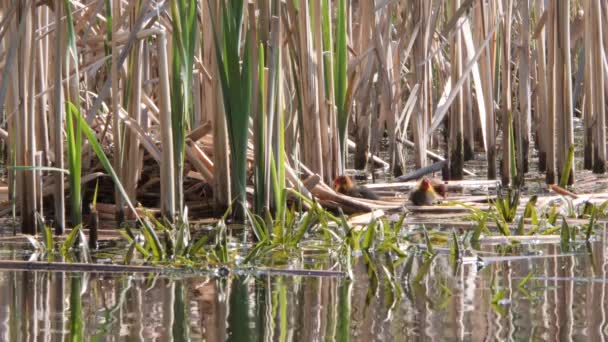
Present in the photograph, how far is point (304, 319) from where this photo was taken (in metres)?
2.43

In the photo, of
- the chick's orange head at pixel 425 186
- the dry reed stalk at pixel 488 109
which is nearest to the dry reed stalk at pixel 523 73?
the dry reed stalk at pixel 488 109

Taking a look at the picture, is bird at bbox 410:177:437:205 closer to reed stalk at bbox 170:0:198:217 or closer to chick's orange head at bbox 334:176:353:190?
chick's orange head at bbox 334:176:353:190

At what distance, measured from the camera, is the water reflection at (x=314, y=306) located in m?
2.28

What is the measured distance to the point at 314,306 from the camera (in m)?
2.59

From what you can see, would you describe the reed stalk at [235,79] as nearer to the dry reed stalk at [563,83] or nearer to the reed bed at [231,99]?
the reed bed at [231,99]

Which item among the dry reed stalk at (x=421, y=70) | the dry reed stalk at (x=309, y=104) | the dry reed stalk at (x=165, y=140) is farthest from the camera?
the dry reed stalk at (x=421, y=70)

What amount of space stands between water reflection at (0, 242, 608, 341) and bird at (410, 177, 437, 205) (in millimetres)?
1579

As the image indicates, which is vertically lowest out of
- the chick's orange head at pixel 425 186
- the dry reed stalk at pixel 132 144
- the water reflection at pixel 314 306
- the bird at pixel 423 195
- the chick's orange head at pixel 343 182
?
the water reflection at pixel 314 306

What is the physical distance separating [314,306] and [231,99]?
146 centimetres

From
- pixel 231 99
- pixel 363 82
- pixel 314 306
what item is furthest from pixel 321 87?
pixel 314 306

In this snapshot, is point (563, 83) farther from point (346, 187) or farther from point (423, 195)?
point (346, 187)

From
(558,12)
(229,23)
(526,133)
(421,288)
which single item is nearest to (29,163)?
(229,23)

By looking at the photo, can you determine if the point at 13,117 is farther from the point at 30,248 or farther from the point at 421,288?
the point at 421,288

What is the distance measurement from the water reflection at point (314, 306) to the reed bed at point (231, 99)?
742mm
